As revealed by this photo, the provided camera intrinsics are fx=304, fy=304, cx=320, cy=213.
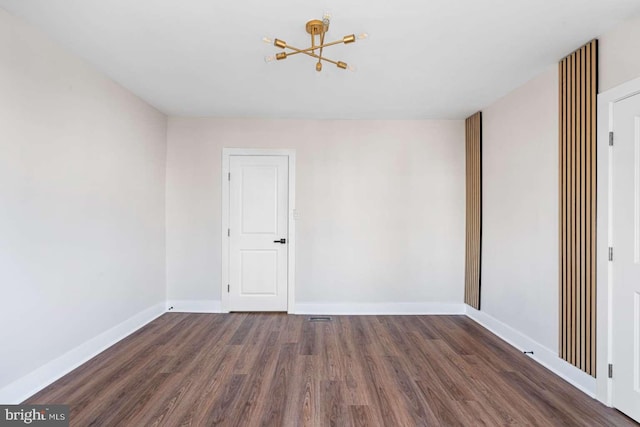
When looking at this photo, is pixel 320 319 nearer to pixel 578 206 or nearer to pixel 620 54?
pixel 578 206

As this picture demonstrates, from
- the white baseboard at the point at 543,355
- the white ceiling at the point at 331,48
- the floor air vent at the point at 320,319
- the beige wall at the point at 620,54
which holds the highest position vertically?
the white ceiling at the point at 331,48

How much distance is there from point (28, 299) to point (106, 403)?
904mm

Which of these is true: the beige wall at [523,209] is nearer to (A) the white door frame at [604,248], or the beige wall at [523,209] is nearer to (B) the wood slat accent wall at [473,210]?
(B) the wood slat accent wall at [473,210]

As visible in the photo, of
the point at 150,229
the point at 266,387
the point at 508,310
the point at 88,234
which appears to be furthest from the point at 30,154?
the point at 508,310

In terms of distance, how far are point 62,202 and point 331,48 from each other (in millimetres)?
2448

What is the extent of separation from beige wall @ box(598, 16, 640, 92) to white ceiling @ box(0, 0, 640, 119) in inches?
2.8

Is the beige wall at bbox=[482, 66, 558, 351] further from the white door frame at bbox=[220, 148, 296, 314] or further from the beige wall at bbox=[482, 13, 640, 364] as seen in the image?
the white door frame at bbox=[220, 148, 296, 314]

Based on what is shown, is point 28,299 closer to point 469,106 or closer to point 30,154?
point 30,154

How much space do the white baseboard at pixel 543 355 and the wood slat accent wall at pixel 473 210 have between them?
12.7 inches

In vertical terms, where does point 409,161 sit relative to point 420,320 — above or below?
above

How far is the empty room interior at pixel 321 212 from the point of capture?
2.01 m

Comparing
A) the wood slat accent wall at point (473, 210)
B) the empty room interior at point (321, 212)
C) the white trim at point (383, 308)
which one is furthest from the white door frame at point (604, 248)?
the white trim at point (383, 308)

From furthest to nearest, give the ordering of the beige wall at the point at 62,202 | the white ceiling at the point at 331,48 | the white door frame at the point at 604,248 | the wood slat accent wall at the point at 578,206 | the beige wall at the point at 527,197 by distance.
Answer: the beige wall at the point at 527,197 → the wood slat accent wall at the point at 578,206 → the white door frame at the point at 604,248 → the beige wall at the point at 62,202 → the white ceiling at the point at 331,48

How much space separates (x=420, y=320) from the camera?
12.6ft
